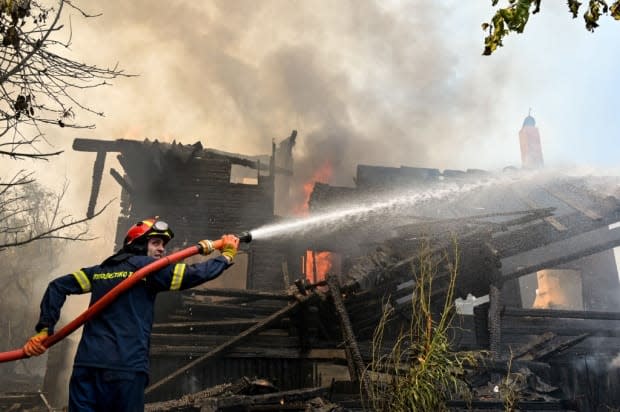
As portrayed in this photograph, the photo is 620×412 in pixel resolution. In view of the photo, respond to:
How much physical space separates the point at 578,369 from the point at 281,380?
6.90 m

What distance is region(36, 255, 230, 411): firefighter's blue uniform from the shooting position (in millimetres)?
3500

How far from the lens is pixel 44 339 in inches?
143

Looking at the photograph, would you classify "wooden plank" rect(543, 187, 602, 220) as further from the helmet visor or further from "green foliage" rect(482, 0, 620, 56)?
the helmet visor

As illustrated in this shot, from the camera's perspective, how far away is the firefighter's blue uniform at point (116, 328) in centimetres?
350

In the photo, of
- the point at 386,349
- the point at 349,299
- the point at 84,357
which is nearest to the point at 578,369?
the point at 386,349

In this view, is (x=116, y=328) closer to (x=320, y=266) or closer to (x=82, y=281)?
(x=82, y=281)

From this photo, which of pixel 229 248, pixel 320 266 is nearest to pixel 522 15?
pixel 229 248

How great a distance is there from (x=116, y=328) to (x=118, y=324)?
4cm

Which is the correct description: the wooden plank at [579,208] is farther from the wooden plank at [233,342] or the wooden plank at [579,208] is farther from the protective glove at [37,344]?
the protective glove at [37,344]

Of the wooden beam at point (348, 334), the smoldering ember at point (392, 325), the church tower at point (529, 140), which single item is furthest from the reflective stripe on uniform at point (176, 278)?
the church tower at point (529, 140)

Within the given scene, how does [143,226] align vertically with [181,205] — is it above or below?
below

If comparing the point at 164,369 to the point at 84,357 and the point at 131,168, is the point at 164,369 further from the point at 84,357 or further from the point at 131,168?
the point at 131,168

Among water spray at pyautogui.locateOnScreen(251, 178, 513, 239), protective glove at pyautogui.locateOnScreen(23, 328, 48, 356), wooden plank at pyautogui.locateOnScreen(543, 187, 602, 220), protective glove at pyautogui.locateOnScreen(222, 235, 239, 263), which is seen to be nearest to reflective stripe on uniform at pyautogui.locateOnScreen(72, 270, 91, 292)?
protective glove at pyautogui.locateOnScreen(23, 328, 48, 356)

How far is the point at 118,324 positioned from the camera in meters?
3.69
